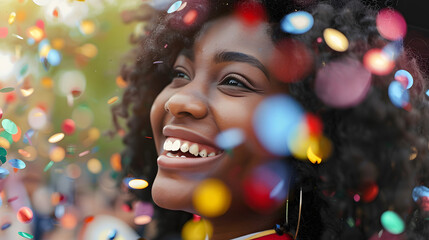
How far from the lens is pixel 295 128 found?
1.75 metres

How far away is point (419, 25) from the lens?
194cm

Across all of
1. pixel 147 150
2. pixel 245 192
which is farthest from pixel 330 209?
pixel 147 150

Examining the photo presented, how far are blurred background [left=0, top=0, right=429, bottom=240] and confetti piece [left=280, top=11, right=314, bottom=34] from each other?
0.39 metres

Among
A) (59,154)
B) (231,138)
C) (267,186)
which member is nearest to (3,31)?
(59,154)

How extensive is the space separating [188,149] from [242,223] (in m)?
0.38

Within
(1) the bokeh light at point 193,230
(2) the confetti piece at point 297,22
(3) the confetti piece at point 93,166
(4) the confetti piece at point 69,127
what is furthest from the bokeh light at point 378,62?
(3) the confetti piece at point 93,166

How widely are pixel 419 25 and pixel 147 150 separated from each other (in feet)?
5.08

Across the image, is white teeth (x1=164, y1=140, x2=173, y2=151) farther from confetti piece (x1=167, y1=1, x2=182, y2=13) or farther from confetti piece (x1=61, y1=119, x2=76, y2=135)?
confetti piece (x1=61, y1=119, x2=76, y2=135)

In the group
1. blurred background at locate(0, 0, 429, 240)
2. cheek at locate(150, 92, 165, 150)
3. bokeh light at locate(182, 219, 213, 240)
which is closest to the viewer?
cheek at locate(150, 92, 165, 150)

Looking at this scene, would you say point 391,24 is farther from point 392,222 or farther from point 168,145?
point 168,145

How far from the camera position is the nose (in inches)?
67.1

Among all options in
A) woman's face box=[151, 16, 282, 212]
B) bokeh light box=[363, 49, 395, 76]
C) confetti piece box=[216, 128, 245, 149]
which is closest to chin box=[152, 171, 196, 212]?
woman's face box=[151, 16, 282, 212]

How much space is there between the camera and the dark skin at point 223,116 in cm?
172

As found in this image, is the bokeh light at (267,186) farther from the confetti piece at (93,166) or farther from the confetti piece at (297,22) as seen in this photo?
the confetti piece at (93,166)
